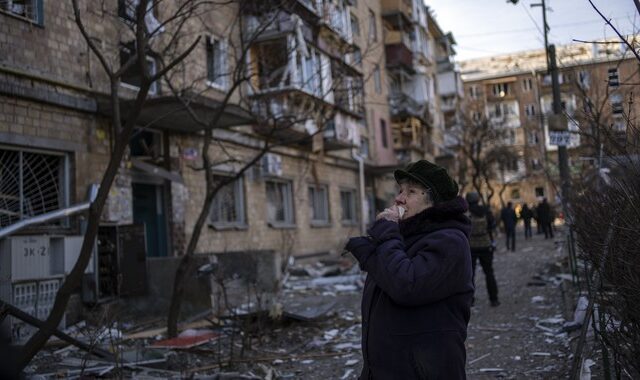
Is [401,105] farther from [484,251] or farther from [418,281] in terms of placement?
[418,281]

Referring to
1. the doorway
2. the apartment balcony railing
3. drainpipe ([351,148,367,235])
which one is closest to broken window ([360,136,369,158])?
drainpipe ([351,148,367,235])

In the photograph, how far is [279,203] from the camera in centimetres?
2067

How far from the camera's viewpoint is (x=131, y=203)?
41.3ft

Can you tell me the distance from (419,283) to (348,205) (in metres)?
24.6

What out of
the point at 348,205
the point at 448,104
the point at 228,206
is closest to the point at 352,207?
the point at 348,205

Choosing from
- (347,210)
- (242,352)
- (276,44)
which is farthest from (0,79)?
(347,210)

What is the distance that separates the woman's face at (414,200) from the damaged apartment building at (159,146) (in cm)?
476

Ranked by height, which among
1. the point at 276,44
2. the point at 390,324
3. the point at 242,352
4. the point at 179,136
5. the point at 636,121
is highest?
the point at 276,44

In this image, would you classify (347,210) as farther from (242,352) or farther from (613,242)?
(613,242)

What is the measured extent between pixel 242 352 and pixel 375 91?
26142mm

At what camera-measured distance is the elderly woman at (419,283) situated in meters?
2.55

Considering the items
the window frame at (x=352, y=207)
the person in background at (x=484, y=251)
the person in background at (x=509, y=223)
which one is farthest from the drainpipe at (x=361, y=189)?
the person in background at (x=484, y=251)

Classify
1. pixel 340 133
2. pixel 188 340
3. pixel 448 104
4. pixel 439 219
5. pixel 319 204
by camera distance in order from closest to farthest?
pixel 439 219, pixel 188 340, pixel 340 133, pixel 319 204, pixel 448 104

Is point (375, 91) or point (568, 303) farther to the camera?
point (375, 91)
